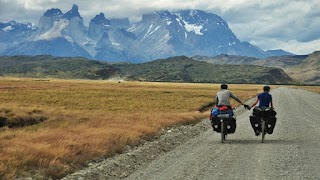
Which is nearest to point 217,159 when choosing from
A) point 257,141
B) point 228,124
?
point 228,124

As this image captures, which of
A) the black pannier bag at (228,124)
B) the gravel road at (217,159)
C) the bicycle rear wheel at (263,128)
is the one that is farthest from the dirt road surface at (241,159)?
the black pannier bag at (228,124)

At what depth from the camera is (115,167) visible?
1512cm

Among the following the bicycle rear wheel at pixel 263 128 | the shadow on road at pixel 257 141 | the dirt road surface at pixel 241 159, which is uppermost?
the bicycle rear wheel at pixel 263 128

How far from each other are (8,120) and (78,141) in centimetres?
2088

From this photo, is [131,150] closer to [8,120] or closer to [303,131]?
[303,131]

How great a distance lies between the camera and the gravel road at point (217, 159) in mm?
13219

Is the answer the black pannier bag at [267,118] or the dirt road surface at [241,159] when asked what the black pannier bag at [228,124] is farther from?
the black pannier bag at [267,118]

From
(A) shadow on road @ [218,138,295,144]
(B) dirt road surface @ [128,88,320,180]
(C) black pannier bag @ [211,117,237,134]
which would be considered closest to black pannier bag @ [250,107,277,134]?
(A) shadow on road @ [218,138,295,144]

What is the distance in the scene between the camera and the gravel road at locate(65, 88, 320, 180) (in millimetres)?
13219

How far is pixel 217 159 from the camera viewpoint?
1591cm

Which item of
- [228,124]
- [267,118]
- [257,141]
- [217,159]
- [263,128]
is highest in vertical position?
[267,118]

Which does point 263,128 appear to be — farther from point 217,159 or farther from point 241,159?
point 217,159

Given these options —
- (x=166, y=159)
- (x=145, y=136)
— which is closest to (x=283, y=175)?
(x=166, y=159)

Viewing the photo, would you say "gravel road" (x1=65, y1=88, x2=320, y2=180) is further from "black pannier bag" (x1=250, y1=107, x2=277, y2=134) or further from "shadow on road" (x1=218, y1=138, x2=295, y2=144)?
"black pannier bag" (x1=250, y1=107, x2=277, y2=134)
